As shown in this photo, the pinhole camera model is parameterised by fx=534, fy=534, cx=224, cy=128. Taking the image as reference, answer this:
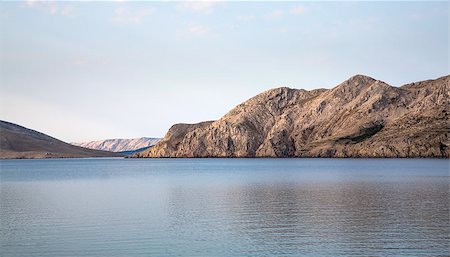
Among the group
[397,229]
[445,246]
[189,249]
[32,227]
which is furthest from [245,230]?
[32,227]

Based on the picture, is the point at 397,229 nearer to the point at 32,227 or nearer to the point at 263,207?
the point at 263,207

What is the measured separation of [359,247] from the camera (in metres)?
39.4

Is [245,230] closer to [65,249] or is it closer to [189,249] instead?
[189,249]

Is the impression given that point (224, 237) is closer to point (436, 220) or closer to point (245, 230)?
point (245, 230)

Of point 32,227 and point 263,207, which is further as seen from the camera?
point 263,207

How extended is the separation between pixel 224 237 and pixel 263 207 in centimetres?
2023

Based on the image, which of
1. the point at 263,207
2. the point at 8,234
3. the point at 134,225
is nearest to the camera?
the point at 8,234

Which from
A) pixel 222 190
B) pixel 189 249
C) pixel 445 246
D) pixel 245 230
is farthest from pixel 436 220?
pixel 222 190

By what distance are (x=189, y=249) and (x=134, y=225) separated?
1301 cm

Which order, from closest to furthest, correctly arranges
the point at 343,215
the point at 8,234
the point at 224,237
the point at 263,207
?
the point at 224,237 → the point at 8,234 → the point at 343,215 → the point at 263,207

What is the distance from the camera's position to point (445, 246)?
3912 cm

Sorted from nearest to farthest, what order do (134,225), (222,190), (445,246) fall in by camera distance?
1. (445,246)
2. (134,225)
3. (222,190)

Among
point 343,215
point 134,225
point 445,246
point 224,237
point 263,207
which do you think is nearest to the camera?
point 445,246

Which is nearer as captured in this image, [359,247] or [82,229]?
[359,247]
